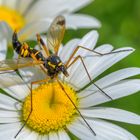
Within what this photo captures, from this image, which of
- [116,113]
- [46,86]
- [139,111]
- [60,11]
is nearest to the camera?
[116,113]

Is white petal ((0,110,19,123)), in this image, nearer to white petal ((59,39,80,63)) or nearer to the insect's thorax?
the insect's thorax

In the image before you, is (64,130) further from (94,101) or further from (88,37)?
(88,37)

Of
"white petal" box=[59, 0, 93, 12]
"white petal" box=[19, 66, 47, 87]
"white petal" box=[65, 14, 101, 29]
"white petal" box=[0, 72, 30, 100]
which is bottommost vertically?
"white petal" box=[0, 72, 30, 100]

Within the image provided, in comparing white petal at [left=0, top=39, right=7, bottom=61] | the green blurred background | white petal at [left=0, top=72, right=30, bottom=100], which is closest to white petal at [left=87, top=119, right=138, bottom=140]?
white petal at [left=0, top=72, right=30, bottom=100]

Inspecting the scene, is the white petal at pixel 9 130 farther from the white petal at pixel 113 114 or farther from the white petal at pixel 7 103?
the white petal at pixel 113 114

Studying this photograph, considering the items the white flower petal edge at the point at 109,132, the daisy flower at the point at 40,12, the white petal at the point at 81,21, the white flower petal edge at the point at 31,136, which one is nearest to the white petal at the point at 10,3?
the daisy flower at the point at 40,12

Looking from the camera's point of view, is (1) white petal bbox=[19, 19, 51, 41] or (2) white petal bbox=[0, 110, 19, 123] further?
(1) white petal bbox=[19, 19, 51, 41]

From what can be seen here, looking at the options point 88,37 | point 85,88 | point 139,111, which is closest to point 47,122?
point 85,88
